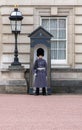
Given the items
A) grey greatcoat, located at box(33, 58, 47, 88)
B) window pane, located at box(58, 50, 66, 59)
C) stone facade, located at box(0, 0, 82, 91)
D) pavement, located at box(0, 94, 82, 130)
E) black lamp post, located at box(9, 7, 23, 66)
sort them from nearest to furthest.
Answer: pavement, located at box(0, 94, 82, 130)
grey greatcoat, located at box(33, 58, 47, 88)
black lamp post, located at box(9, 7, 23, 66)
stone facade, located at box(0, 0, 82, 91)
window pane, located at box(58, 50, 66, 59)

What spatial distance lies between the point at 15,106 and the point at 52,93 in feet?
18.4

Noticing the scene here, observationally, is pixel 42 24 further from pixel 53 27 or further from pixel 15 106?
pixel 15 106

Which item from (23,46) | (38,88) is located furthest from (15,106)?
(23,46)

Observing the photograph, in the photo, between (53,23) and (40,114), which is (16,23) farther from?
(40,114)

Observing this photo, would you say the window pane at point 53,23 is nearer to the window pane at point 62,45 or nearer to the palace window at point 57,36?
the palace window at point 57,36

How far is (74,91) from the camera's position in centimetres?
2106

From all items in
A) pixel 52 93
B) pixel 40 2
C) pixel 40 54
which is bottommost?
pixel 52 93

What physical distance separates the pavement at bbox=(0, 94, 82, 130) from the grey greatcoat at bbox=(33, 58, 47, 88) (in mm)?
2441

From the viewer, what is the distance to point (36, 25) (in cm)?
2177

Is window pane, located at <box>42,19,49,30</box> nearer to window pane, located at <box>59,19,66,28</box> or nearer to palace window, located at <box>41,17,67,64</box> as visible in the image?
palace window, located at <box>41,17,67,64</box>

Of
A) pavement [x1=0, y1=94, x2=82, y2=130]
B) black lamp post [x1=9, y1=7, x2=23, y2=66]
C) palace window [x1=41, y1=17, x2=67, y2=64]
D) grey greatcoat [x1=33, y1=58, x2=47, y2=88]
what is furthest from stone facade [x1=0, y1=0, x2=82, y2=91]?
pavement [x1=0, y1=94, x2=82, y2=130]

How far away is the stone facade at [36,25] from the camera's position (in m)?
21.6

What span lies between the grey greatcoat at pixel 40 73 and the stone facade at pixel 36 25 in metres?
1.23

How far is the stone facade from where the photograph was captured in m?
21.6
